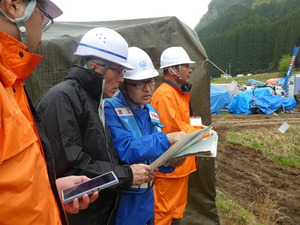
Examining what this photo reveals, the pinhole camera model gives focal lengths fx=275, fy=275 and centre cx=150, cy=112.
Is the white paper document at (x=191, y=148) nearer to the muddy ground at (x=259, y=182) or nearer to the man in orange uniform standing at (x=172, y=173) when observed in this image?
the man in orange uniform standing at (x=172, y=173)

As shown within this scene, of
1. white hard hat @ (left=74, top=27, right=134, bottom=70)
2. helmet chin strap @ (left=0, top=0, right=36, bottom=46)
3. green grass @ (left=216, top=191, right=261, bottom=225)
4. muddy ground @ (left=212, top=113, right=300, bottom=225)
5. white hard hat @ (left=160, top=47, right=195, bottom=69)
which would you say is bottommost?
muddy ground @ (left=212, top=113, right=300, bottom=225)

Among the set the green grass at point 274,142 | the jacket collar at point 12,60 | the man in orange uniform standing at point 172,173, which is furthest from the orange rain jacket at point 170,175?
the green grass at point 274,142

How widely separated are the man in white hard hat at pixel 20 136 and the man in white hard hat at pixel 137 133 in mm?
868

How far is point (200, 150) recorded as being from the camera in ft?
5.98

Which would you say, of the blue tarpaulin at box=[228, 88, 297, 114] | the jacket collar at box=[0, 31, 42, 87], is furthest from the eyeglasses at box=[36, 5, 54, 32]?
the blue tarpaulin at box=[228, 88, 297, 114]

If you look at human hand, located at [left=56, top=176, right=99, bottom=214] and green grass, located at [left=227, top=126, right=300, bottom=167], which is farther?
green grass, located at [left=227, top=126, right=300, bottom=167]

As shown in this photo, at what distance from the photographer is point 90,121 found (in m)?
1.72

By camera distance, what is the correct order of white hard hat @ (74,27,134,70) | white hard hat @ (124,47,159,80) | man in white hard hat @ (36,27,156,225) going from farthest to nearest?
white hard hat @ (124,47,159,80)
white hard hat @ (74,27,134,70)
man in white hard hat @ (36,27,156,225)

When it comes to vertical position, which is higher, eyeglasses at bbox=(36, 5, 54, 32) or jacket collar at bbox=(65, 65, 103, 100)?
eyeglasses at bbox=(36, 5, 54, 32)

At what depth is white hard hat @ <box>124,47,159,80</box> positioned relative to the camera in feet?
8.09

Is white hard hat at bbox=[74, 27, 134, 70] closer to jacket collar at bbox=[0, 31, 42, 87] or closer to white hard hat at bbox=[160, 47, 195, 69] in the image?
jacket collar at bbox=[0, 31, 42, 87]

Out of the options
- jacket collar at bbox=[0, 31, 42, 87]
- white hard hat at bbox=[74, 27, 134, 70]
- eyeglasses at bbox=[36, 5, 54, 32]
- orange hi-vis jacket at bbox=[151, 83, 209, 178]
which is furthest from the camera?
orange hi-vis jacket at bbox=[151, 83, 209, 178]

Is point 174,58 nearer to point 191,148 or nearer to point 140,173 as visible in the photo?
point 191,148

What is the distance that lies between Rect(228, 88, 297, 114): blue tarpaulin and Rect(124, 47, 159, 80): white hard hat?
1581 cm
